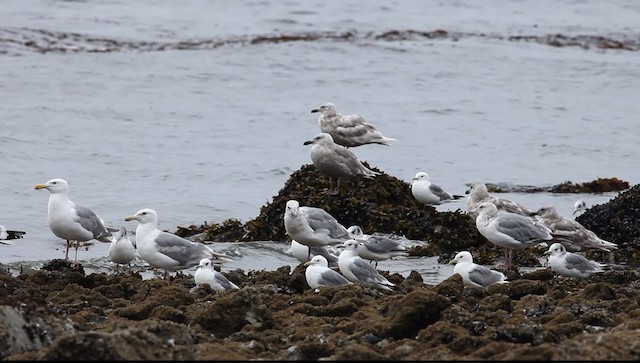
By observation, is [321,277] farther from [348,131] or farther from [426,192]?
[348,131]

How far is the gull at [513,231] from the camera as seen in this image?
445 inches

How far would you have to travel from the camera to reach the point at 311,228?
440 inches

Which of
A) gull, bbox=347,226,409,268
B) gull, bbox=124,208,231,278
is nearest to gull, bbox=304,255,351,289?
gull, bbox=124,208,231,278

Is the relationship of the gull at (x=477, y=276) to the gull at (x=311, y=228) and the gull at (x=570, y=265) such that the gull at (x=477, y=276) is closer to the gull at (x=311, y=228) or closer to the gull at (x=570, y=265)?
the gull at (x=570, y=265)

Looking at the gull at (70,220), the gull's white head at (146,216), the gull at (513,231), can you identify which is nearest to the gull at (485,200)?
the gull at (513,231)

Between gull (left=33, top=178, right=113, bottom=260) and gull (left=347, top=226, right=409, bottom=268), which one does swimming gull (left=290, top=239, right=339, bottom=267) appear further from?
gull (left=33, top=178, right=113, bottom=260)

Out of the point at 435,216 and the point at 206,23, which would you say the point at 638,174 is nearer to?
the point at 435,216

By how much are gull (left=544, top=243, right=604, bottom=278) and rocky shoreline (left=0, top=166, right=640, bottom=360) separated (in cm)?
8

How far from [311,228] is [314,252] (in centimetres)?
28

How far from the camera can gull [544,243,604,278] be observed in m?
10.3

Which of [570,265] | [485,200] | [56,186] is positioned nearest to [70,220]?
[56,186]

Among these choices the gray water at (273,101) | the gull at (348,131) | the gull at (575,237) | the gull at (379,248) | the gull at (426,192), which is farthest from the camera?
the gray water at (273,101)

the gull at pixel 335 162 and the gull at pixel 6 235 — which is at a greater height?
the gull at pixel 335 162

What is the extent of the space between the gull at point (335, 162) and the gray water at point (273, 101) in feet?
4.71
